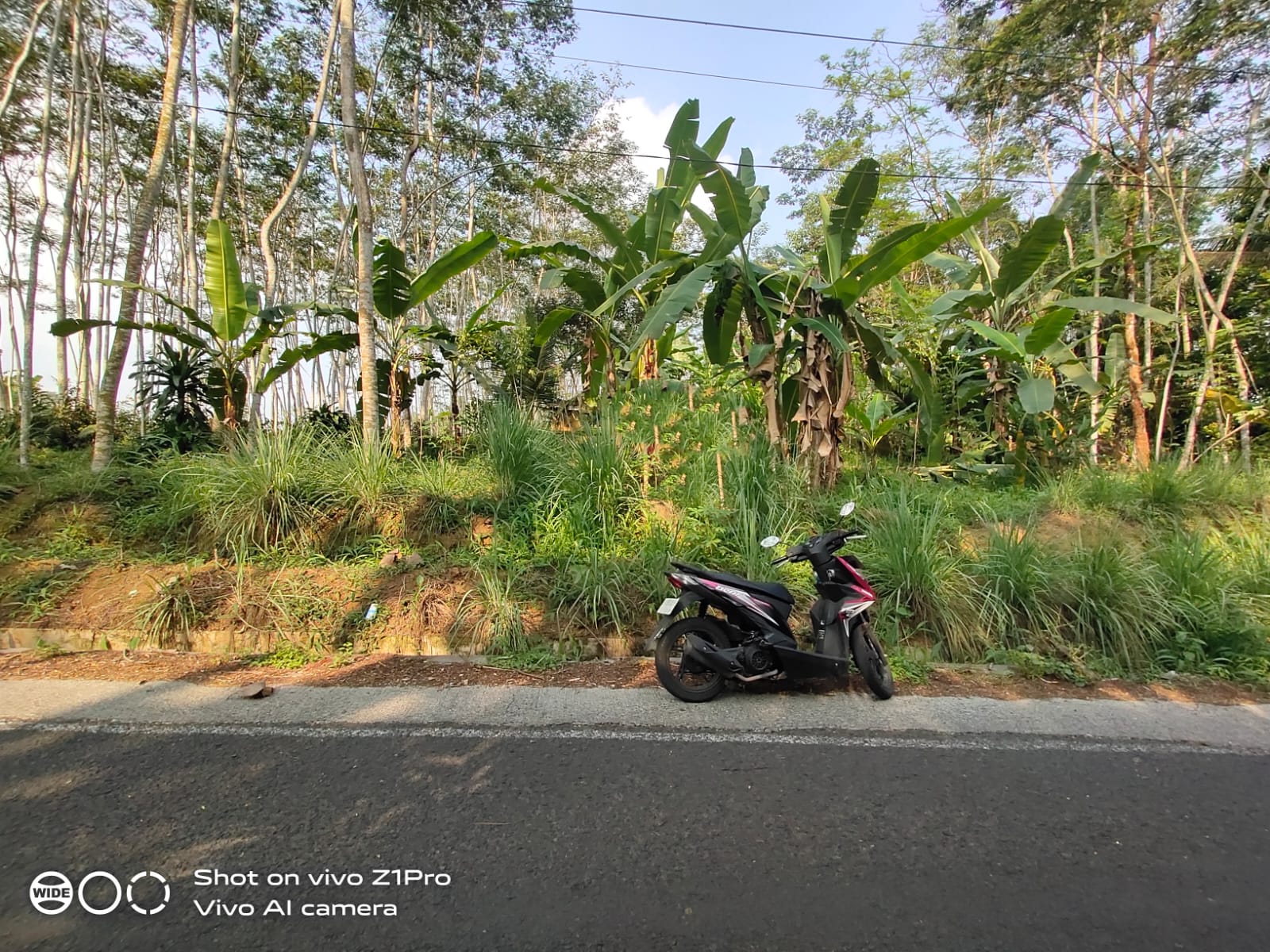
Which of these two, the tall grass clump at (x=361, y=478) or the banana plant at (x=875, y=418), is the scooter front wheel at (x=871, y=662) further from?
the tall grass clump at (x=361, y=478)

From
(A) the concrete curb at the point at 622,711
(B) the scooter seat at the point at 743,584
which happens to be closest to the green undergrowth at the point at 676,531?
(A) the concrete curb at the point at 622,711

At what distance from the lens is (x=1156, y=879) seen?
2.29 metres

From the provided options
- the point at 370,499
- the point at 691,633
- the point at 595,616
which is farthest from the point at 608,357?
the point at 691,633

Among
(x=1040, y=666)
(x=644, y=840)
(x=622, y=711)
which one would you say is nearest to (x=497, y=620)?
(x=622, y=711)

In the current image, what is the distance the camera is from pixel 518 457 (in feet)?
19.9

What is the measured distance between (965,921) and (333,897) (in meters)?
2.19

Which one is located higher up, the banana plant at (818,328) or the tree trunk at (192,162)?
the tree trunk at (192,162)

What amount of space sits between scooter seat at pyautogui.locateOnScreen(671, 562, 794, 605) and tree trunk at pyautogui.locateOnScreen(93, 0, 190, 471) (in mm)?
6616

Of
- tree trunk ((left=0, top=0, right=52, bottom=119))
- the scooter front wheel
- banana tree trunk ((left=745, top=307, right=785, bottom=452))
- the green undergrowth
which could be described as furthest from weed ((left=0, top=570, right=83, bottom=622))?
tree trunk ((left=0, top=0, right=52, bottom=119))

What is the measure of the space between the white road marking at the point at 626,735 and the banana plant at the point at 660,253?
3.30 m

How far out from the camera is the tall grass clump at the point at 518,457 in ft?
19.8

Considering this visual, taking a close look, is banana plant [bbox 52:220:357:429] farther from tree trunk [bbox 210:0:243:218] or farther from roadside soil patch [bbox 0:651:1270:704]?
tree trunk [bbox 210:0:243:218]

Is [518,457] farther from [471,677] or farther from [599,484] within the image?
[471,677]

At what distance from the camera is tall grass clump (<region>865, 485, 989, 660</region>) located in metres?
4.71
